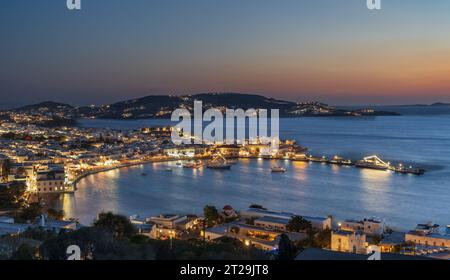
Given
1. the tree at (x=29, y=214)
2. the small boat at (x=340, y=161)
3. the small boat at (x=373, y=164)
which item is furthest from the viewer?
the small boat at (x=340, y=161)

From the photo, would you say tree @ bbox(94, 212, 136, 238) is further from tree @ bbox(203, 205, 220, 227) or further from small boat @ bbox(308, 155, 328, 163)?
small boat @ bbox(308, 155, 328, 163)

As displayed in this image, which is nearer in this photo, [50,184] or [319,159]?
[50,184]

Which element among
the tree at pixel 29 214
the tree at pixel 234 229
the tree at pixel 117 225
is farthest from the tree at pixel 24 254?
the tree at pixel 29 214

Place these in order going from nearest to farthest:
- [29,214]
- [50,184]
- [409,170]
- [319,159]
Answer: [29,214]
[50,184]
[409,170]
[319,159]

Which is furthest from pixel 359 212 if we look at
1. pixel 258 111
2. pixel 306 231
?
pixel 258 111

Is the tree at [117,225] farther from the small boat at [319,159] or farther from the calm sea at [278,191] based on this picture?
the small boat at [319,159]

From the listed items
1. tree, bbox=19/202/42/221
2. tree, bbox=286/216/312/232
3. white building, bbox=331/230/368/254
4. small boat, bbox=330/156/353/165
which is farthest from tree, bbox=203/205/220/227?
small boat, bbox=330/156/353/165

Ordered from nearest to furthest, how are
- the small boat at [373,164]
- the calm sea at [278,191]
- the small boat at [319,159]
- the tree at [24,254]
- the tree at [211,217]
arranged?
the tree at [24,254] → the tree at [211,217] → the calm sea at [278,191] → the small boat at [373,164] → the small boat at [319,159]

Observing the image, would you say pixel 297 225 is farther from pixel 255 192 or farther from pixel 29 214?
pixel 255 192

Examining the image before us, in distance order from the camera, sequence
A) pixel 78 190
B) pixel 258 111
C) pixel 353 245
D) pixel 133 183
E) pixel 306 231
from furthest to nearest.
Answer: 1. pixel 258 111
2. pixel 133 183
3. pixel 78 190
4. pixel 306 231
5. pixel 353 245

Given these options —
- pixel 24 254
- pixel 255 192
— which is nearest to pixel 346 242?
pixel 24 254

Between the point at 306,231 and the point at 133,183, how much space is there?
432 cm

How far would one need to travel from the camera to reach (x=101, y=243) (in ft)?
6.03
